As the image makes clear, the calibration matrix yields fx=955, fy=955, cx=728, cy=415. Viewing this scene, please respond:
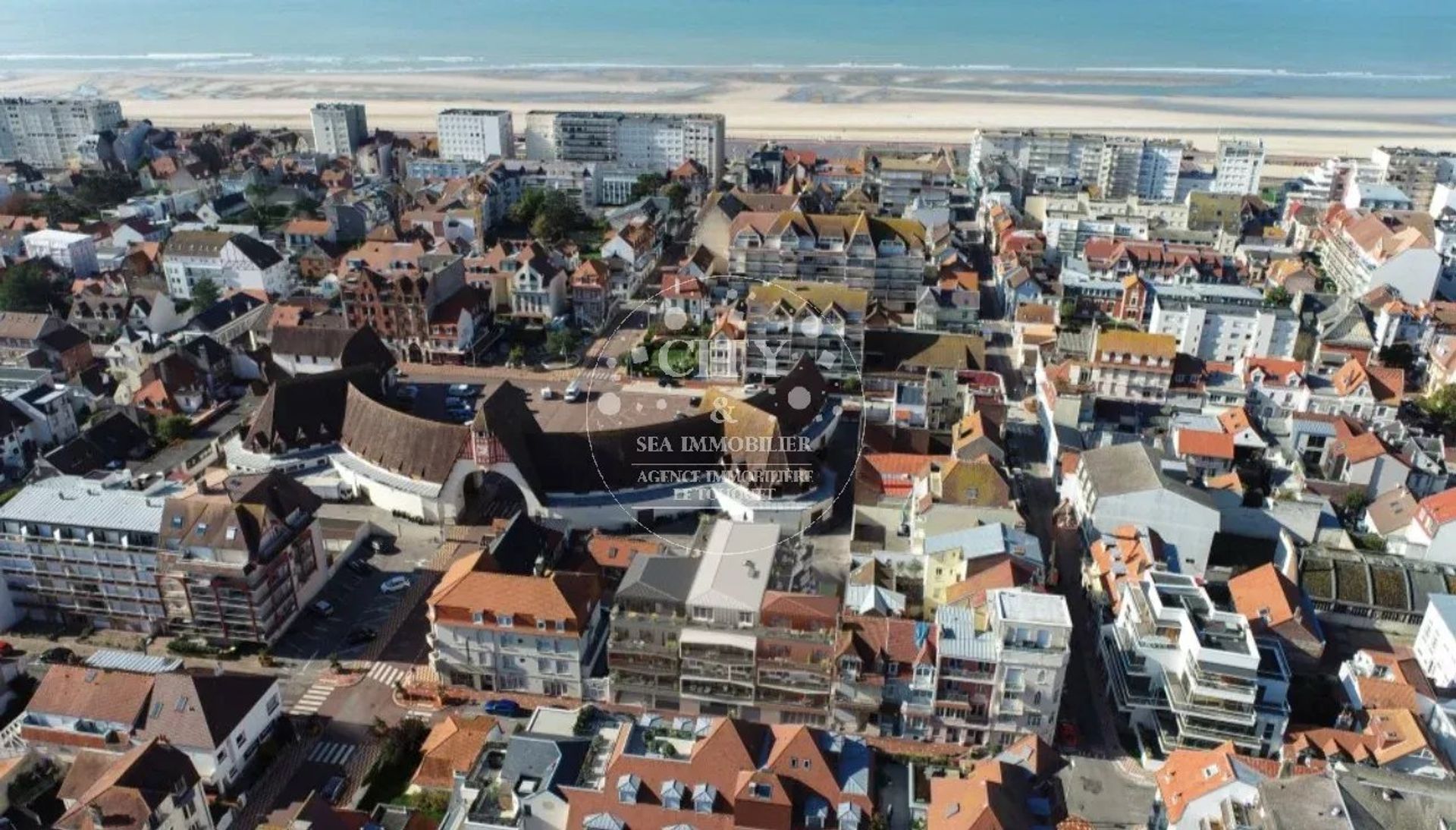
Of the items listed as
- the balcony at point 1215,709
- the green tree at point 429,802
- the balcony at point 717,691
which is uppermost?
the balcony at point 1215,709

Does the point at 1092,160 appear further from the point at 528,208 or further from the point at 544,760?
the point at 544,760

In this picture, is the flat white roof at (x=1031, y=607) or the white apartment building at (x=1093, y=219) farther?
the white apartment building at (x=1093, y=219)

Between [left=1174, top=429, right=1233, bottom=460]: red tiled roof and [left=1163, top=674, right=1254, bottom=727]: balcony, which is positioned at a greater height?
[left=1174, top=429, right=1233, bottom=460]: red tiled roof

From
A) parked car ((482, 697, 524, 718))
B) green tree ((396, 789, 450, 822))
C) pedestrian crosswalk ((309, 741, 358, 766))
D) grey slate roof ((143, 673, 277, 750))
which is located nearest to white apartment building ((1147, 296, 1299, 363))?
parked car ((482, 697, 524, 718))

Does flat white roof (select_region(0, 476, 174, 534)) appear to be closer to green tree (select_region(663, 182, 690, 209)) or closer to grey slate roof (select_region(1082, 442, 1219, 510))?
grey slate roof (select_region(1082, 442, 1219, 510))

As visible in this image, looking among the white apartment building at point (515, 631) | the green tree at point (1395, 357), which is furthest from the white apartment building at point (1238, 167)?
the white apartment building at point (515, 631)

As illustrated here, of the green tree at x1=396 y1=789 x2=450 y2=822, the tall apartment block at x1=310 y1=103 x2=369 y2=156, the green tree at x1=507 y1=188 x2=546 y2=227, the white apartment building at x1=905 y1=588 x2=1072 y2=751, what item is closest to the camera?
the green tree at x1=396 y1=789 x2=450 y2=822

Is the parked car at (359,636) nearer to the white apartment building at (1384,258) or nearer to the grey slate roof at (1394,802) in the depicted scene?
the grey slate roof at (1394,802)
